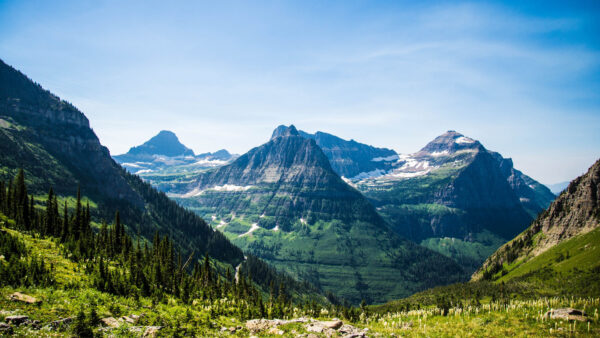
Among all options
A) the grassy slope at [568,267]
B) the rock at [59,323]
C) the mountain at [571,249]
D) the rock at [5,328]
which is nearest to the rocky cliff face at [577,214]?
the mountain at [571,249]

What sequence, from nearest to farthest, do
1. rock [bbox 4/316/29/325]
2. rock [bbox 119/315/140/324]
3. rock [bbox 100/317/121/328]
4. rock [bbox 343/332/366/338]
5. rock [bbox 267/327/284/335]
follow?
rock [bbox 4/316/29/325] → rock [bbox 100/317/121/328] → rock [bbox 119/315/140/324] → rock [bbox 343/332/366/338] → rock [bbox 267/327/284/335]

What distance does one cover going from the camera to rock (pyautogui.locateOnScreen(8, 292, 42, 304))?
2865cm

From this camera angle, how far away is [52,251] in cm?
5469

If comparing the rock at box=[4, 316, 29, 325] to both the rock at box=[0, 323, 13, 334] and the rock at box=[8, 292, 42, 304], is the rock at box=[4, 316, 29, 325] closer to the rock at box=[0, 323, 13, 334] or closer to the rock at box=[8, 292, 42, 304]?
the rock at box=[0, 323, 13, 334]

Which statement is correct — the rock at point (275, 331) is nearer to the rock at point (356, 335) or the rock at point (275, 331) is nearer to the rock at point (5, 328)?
the rock at point (356, 335)

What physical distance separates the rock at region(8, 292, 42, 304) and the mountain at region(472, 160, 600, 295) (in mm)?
151519

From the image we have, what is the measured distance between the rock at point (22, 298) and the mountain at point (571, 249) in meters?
152

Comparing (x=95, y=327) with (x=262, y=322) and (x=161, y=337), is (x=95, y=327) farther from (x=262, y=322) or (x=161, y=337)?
(x=262, y=322)

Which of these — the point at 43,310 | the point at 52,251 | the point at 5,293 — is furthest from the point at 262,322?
the point at 52,251

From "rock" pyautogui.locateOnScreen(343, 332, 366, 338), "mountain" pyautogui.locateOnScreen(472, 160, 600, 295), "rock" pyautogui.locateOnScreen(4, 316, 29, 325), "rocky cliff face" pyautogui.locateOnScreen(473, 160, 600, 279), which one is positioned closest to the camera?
"rock" pyautogui.locateOnScreen(4, 316, 29, 325)

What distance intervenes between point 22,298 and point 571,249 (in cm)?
21843

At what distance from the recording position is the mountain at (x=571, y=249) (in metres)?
127

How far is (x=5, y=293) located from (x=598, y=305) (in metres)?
68.4

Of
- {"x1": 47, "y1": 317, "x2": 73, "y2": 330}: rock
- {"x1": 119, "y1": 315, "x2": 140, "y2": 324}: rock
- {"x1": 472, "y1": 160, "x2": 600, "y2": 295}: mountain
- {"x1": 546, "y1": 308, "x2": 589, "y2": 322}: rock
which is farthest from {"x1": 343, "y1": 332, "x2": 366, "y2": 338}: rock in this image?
{"x1": 472, "y1": 160, "x2": 600, "y2": 295}: mountain
